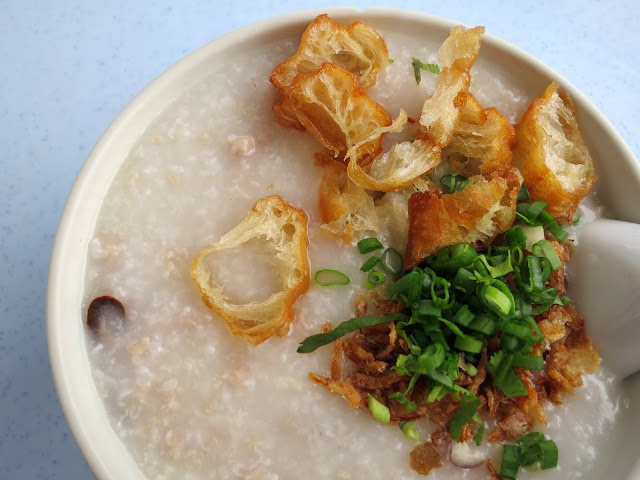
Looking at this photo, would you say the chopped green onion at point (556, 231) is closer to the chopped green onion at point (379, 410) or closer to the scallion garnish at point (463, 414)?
the scallion garnish at point (463, 414)

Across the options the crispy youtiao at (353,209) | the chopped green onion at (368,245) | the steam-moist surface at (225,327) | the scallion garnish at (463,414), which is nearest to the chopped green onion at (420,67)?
the steam-moist surface at (225,327)

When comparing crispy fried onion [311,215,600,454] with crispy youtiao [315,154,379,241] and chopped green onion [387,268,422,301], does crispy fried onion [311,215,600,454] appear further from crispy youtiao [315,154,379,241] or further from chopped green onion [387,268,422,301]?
crispy youtiao [315,154,379,241]

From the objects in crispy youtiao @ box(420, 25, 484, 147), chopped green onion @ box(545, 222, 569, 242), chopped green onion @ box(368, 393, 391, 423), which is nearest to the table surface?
crispy youtiao @ box(420, 25, 484, 147)

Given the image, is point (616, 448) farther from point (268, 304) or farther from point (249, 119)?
point (249, 119)

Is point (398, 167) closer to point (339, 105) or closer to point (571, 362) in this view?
point (339, 105)

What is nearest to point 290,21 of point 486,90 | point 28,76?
point 486,90

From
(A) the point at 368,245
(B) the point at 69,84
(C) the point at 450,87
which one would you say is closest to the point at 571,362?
(A) the point at 368,245
